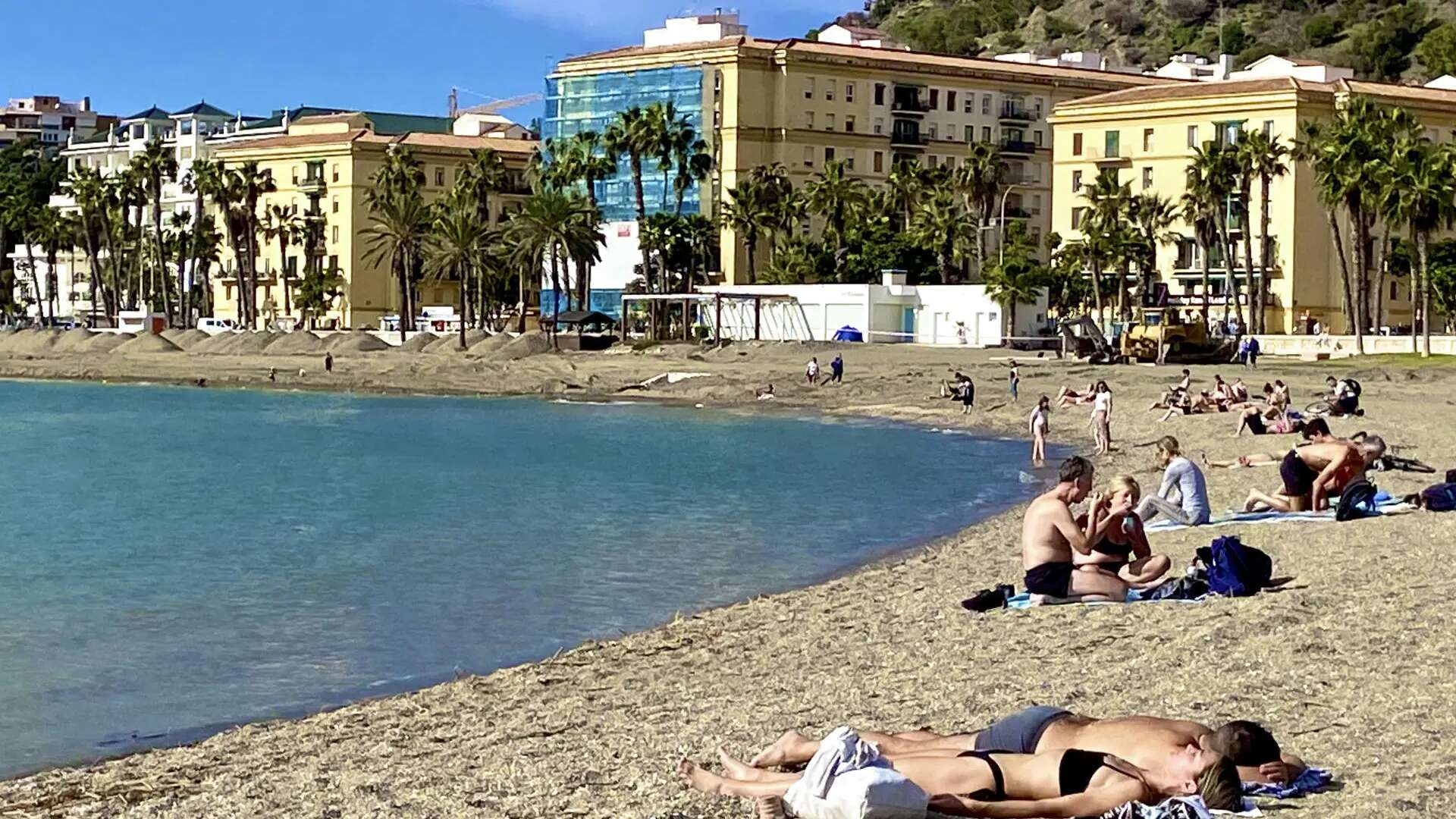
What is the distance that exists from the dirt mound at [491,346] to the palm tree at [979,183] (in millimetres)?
20430

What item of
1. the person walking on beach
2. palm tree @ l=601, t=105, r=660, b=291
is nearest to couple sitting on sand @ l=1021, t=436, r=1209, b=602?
the person walking on beach

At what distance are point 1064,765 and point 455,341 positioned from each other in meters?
79.1

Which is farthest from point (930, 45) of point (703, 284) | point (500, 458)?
point (500, 458)

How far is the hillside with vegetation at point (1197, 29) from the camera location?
152 meters

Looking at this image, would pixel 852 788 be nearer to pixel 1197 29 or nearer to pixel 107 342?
pixel 107 342

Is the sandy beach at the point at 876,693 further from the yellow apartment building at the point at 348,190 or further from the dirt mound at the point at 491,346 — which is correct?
the yellow apartment building at the point at 348,190

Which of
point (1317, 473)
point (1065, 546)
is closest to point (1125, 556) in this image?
point (1065, 546)

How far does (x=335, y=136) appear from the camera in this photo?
11625 cm

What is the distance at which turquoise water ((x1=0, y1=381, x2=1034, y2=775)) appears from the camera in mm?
15633

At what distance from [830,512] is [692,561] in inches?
248

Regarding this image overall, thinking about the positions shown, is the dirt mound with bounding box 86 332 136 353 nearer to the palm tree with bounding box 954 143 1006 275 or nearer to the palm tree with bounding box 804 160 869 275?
the palm tree with bounding box 804 160 869 275

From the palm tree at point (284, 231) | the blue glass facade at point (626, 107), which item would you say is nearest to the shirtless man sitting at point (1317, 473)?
the blue glass facade at point (626, 107)

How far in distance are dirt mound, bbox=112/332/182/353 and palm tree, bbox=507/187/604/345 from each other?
19.1 meters

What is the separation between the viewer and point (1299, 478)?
2028 centimetres
